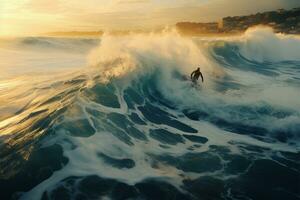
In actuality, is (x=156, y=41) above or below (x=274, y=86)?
above

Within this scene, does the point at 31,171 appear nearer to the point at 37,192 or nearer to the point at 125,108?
the point at 37,192

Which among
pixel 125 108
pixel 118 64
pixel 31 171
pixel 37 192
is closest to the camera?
pixel 37 192

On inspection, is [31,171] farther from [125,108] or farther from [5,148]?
[125,108]

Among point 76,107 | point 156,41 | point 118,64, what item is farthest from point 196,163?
point 156,41

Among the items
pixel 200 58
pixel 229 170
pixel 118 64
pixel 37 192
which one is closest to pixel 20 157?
pixel 37 192

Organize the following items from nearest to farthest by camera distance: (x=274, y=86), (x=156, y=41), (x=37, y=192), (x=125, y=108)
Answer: (x=37, y=192) → (x=125, y=108) → (x=274, y=86) → (x=156, y=41)

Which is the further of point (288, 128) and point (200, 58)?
point (200, 58)
